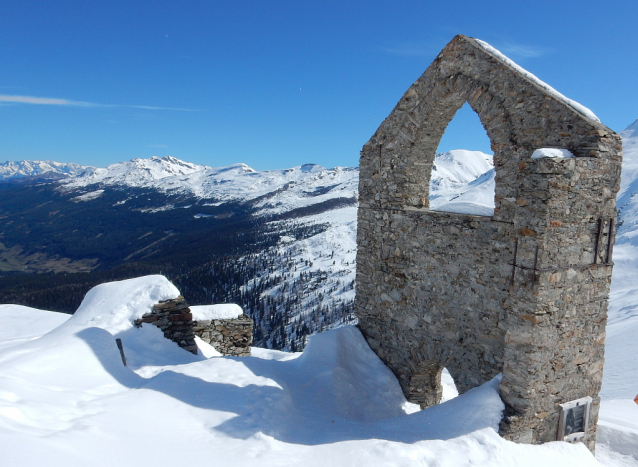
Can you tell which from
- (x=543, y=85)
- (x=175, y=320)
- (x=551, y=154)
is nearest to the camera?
(x=551, y=154)

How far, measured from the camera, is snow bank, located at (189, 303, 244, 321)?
1219cm

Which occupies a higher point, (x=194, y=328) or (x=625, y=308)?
(x=194, y=328)

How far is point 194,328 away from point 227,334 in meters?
1.08

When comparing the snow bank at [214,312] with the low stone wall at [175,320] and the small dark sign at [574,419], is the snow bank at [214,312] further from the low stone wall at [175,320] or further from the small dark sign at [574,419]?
the small dark sign at [574,419]

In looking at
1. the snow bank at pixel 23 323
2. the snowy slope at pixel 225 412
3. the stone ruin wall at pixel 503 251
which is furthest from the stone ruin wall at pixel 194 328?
the stone ruin wall at pixel 503 251

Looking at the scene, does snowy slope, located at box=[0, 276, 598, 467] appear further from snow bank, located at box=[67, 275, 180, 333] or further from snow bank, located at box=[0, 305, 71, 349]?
snow bank, located at box=[0, 305, 71, 349]

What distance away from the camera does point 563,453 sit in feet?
18.8

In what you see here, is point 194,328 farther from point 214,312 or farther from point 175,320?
point 175,320

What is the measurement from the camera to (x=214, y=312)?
1242cm

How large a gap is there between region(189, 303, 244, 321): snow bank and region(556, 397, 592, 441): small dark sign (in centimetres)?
890

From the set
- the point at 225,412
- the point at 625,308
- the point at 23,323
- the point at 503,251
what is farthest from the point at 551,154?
the point at 625,308

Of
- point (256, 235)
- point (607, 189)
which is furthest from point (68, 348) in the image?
point (256, 235)

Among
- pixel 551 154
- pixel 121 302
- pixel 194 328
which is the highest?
pixel 551 154

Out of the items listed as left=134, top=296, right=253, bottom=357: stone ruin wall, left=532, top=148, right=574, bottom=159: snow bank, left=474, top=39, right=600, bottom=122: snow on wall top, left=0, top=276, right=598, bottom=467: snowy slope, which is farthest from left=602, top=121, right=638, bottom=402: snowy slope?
left=134, top=296, right=253, bottom=357: stone ruin wall
